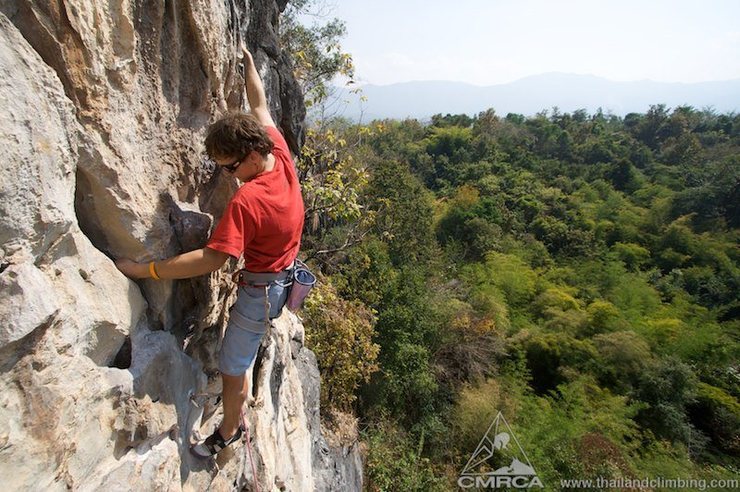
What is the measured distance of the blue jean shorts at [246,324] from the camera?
9.29ft

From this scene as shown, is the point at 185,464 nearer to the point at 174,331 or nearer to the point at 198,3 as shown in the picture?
the point at 174,331

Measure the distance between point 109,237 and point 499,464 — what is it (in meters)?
12.4

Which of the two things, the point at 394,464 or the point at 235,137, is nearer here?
the point at 235,137

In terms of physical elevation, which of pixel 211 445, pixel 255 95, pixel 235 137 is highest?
pixel 255 95

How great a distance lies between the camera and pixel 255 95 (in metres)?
3.40

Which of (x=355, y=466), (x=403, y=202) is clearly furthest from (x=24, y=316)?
(x=403, y=202)

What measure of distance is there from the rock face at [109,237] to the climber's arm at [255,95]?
0.14m

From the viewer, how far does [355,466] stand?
27.0 feet

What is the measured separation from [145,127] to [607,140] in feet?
161

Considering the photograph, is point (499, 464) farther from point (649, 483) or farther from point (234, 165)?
point (234, 165)

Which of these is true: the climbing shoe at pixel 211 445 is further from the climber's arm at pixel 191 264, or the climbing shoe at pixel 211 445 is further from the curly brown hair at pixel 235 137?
the curly brown hair at pixel 235 137

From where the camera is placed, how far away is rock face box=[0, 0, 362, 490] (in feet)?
5.54

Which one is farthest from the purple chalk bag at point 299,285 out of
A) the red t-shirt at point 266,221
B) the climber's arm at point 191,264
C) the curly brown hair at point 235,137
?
the curly brown hair at point 235,137

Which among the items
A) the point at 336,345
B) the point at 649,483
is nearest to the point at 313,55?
the point at 336,345
